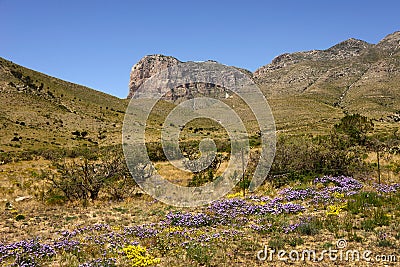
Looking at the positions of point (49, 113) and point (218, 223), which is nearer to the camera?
point (218, 223)

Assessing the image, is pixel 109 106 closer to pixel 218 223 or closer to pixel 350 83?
pixel 218 223

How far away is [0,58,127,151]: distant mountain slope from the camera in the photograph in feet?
180

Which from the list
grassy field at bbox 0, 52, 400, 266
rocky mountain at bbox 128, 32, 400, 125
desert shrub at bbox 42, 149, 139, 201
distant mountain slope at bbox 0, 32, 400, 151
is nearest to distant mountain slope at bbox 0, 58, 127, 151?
distant mountain slope at bbox 0, 32, 400, 151

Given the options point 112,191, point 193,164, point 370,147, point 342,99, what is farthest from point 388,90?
point 112,191

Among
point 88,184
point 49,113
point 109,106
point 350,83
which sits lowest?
point 88,184

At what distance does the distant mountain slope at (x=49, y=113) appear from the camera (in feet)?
180

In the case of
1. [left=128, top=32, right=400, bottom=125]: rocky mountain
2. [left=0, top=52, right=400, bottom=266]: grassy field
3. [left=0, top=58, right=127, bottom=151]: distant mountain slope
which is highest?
[left=128, top=32, right=400, bottom=125]: rocky mountain

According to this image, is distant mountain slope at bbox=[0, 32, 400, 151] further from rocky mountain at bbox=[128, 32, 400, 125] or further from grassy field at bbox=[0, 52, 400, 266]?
grassy field at bbox=[0, 52, 400, 266]

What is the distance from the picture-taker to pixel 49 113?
68375 millimetres

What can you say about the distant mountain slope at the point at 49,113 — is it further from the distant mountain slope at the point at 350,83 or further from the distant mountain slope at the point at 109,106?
the distant mountain slope at the point at 350,83

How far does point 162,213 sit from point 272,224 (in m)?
4.31

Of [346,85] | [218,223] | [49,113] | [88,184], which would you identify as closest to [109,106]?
[49,113]

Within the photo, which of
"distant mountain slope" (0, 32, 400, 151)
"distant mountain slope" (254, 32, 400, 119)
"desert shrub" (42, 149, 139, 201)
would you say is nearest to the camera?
"desert shrub" (42, 149, 139, 201)

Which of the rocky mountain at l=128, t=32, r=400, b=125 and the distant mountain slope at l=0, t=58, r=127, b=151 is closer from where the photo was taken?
the distant mountain slope at l=0, t=58, r=127, b=151
